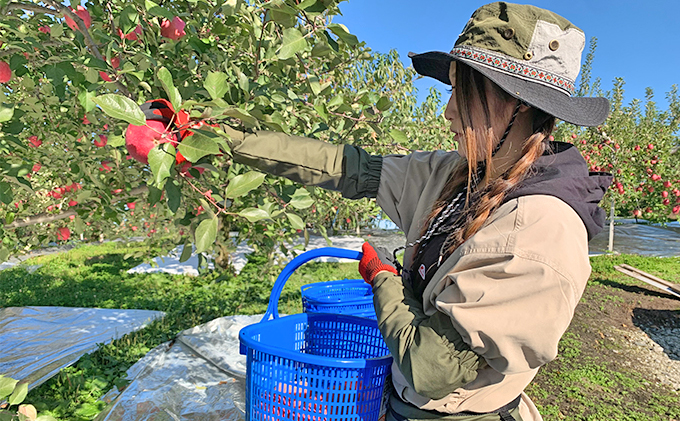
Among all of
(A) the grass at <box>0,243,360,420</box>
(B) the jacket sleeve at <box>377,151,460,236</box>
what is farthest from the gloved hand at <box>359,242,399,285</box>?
(A) the grass at <box>0,243,360,420</box>

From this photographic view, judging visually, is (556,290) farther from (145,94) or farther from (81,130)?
(81,130)

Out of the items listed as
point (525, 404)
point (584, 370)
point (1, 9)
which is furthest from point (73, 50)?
point (584, 370)

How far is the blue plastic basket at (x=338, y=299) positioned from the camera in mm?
2193

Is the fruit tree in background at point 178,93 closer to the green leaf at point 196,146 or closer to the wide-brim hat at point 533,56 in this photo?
the green leaf at point 196,146

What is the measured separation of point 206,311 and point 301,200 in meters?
3.50

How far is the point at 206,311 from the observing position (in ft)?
14.4

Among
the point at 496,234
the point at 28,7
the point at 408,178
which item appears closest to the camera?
the point at 496,234

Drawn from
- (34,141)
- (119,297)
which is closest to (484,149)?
(34,141)

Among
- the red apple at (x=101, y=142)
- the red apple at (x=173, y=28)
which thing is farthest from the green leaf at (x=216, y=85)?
the red apple at (x=101, y=142)

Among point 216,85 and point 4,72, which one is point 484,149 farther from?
point 4,72

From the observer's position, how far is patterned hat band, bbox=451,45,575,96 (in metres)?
0.88

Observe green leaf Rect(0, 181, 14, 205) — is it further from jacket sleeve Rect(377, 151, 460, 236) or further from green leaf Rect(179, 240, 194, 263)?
jacket sleeve Rect(377, 151, 460, 236)

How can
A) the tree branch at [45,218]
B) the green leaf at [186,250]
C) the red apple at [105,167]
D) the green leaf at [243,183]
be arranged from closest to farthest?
the green leaf at [243,183]
the green leaf at [186,250]
the tree branch at [45,218]
the red apple at [105,167]

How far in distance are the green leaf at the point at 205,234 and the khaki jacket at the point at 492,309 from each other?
383 millimetres
